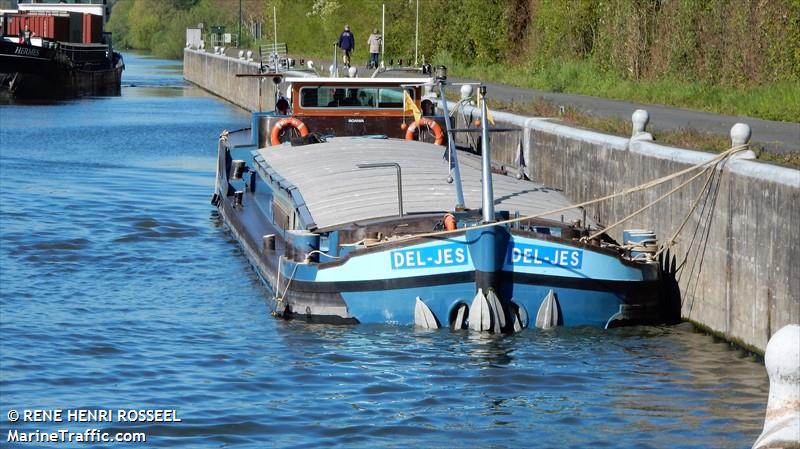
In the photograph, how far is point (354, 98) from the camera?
22094 mm

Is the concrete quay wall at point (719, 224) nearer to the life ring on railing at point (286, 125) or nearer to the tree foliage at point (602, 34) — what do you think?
the life ring on railing at point (286, 125)

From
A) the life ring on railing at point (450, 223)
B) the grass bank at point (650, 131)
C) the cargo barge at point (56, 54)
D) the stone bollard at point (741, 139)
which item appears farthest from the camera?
the cargo barge at point (56, 54)

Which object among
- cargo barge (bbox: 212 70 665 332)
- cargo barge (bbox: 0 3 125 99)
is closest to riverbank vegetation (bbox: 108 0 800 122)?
cargo barge (bbox: 212 70 665 332)

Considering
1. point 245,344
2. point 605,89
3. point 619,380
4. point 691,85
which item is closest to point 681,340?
point 619,380

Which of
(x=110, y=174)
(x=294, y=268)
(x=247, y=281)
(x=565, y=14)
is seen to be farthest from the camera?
(x=565, y=14)

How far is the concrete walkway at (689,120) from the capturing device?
63.2 ft

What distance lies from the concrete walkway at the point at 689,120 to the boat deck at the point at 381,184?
8.67ft

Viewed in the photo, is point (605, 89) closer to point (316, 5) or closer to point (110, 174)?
point (110, 174)

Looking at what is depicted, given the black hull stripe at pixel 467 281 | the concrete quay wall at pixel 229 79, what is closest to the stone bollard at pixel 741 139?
the black hull stripe at pixel 467 281

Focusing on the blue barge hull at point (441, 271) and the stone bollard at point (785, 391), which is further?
the blue barge hull at point (441, 271)

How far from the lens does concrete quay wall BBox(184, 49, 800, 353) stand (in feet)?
40.8

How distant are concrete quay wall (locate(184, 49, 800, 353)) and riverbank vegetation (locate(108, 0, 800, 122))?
6293 millimetres

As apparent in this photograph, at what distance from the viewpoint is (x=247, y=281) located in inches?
743

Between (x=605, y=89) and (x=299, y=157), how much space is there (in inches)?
578
